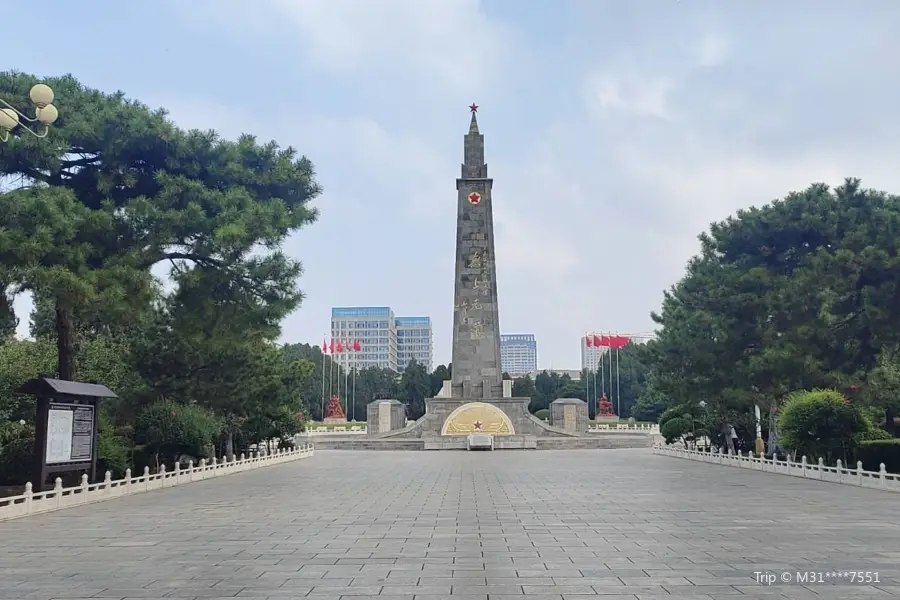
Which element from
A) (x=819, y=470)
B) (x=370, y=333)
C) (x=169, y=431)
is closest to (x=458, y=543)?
(x=819, y=470)

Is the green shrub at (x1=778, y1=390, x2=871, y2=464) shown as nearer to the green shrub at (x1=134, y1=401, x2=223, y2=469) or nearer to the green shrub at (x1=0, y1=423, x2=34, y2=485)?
the green shrub at (x1=134, y1=401, x2=223, y2=469)

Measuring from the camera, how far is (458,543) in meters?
8.44

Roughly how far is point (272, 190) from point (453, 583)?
11.3m

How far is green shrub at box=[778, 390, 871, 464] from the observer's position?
17.5 metres

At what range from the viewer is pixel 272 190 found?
16031 millimetres

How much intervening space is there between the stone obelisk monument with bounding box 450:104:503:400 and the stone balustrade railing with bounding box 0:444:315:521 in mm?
17531

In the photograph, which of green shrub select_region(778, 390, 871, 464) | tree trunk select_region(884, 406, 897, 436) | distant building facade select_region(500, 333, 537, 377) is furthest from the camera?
distant building facade select_region(500, 333, 537, 377)

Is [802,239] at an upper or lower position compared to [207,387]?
upper

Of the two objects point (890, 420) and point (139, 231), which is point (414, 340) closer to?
point (890, 420)

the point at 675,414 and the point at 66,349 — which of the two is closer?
the point at 66,349

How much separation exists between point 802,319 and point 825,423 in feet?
8.51

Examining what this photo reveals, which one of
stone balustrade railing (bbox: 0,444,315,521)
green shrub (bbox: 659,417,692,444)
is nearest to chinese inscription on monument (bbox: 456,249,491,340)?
green shrub (bbox: 659,417,692,444)

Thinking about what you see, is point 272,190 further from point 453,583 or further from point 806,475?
point 806,475

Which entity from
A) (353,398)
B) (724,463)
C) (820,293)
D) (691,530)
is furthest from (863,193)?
(353,398)
